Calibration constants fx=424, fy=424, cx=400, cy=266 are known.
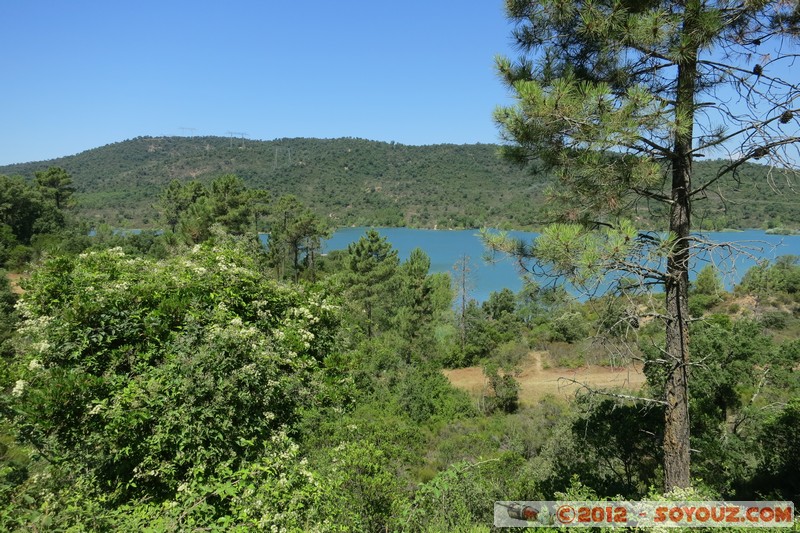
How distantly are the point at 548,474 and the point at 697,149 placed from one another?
6133 millimetres

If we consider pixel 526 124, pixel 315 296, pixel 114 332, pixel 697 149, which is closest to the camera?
pixel 697 149

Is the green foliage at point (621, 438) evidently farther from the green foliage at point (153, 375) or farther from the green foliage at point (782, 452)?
the green foliage at point (153, 375)

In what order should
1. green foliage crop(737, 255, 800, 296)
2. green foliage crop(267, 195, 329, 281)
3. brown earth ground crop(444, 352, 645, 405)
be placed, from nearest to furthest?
brown earth ground crop(444, 352, 645, 405) < green foliage crop(737, 255, 800, 296) < green foliage crop(267, 195, 329, 281)

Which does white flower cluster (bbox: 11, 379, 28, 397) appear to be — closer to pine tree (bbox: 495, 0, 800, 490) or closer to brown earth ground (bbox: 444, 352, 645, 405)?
pine tree (bbox: 495, 0, 800, 490)

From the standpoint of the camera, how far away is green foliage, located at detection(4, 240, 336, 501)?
3.58 metres

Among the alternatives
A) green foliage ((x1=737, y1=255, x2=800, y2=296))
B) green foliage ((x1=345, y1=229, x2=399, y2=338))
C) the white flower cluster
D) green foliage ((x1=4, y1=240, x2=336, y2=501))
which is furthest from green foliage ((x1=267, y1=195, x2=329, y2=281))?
green foliage ((x1=737, y1=255, x2=800, y2=296))

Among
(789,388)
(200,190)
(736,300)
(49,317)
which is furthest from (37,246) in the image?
(736,300)

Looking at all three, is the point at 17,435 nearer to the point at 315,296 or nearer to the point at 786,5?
the point at 315,296

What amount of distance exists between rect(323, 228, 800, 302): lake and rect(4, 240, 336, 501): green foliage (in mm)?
2669

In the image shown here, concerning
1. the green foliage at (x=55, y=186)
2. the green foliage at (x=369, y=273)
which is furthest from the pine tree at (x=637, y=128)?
the green foliage at (x=55, y=186)

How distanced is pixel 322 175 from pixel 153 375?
12252 centimetres

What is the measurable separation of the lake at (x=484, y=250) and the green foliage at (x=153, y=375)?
105 inches

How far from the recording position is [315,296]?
21.9 feet

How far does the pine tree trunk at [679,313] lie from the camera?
3861mm
